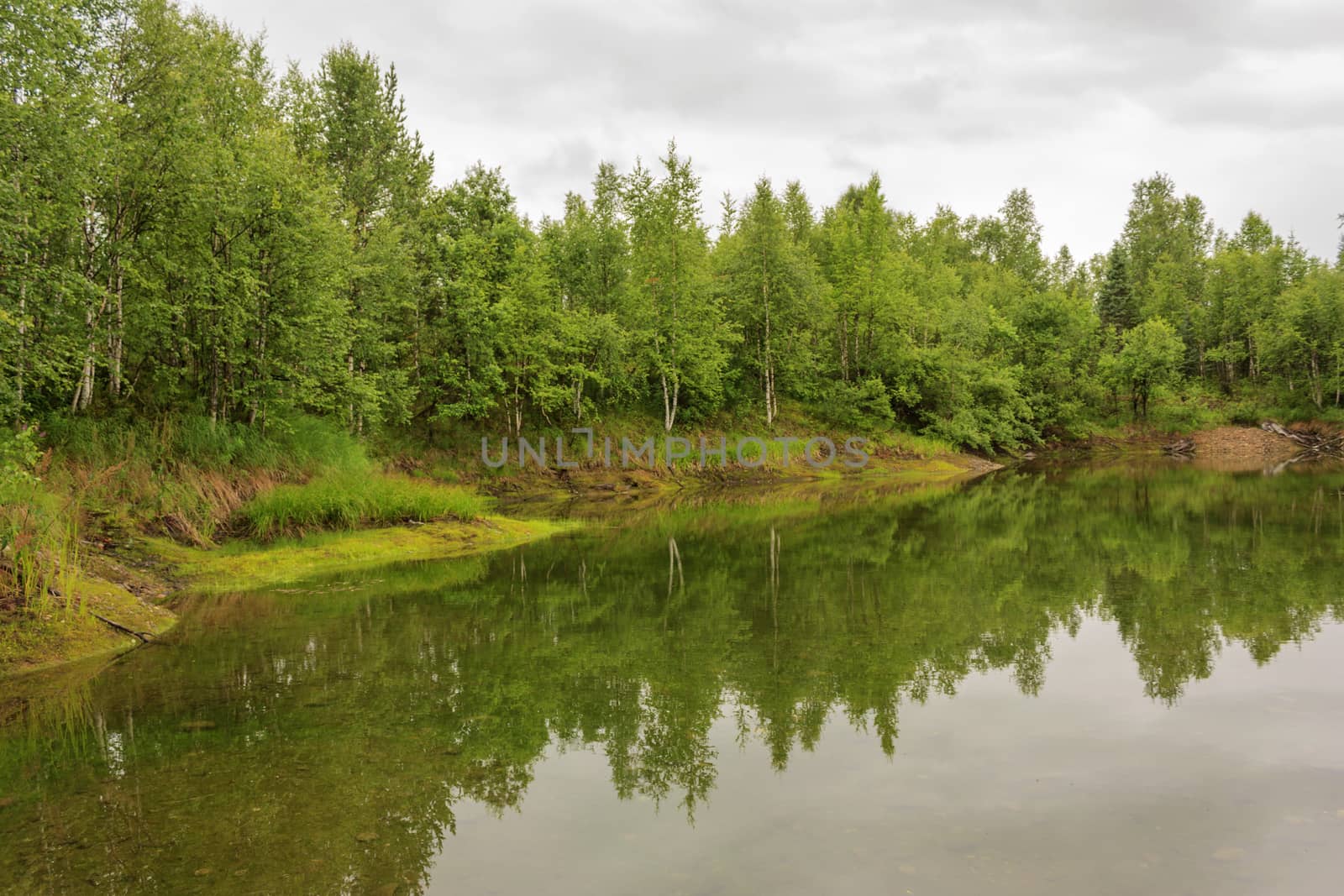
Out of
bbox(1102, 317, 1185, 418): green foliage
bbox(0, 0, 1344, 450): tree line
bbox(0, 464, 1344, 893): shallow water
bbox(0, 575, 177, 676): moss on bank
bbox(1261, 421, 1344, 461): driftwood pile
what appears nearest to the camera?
bbox(0, 464, 1344, 893): shallow water

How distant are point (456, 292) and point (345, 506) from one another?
15.4 meters

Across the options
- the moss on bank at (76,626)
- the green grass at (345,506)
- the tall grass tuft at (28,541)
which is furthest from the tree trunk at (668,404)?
the tall grass tuft at (28,541)

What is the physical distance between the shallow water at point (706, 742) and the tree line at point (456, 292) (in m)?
6.08

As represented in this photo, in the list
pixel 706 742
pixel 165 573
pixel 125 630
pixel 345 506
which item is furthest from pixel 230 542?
pixel 706 742

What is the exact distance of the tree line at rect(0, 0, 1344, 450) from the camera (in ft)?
51.5

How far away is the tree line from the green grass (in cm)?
306

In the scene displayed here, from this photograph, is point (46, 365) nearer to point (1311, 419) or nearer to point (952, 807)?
point (952, 807)

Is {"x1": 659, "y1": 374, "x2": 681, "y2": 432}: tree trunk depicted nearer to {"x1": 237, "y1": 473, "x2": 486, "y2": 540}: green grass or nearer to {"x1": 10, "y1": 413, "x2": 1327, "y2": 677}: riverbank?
{"x1": 10, "y1": 413, "x2": 1327, "y2": 677}: riverbank

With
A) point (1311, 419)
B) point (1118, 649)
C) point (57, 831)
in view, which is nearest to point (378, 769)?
point (57, 831)

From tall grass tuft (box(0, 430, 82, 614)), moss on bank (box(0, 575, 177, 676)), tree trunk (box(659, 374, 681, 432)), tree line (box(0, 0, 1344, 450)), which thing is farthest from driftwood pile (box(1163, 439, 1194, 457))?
tall grass tuft (box(0, 430, 82, 614))

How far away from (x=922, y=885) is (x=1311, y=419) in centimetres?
7098

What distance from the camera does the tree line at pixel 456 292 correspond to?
51.5 ft

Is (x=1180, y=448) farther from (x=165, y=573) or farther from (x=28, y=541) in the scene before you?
(x=28, y=541)

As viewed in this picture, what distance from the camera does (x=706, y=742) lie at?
708 centimetres
